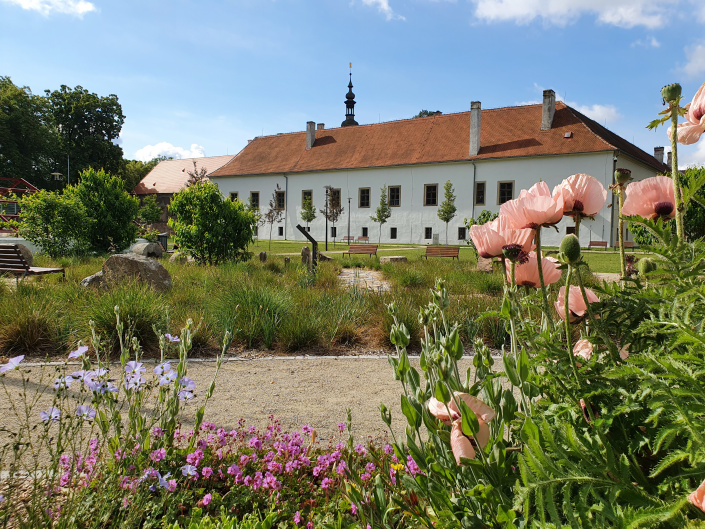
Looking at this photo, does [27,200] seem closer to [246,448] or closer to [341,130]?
[246,448]

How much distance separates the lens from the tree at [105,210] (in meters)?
15.3

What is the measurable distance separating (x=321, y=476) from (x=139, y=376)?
0.97 m

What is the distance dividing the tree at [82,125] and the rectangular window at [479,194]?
110ft

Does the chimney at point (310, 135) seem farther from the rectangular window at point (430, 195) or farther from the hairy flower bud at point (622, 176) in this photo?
the hairy flower bud at point (622, 176)

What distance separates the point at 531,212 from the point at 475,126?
32597mm

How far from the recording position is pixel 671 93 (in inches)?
55.0

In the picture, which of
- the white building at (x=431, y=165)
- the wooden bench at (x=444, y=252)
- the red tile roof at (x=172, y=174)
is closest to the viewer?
the wooden bench at (x=444, y=252)

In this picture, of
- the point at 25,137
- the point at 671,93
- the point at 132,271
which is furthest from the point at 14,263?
the point at 25,137

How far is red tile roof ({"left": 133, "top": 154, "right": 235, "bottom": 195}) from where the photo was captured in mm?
51875

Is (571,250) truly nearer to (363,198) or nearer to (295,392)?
(295,392)

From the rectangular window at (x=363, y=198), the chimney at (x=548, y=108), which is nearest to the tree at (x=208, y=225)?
the rectangular window at (x=363, y=198)

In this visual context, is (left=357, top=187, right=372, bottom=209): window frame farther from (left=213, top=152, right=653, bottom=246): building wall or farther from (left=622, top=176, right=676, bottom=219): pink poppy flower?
(left=622, top=176, right=676, bottom=219): pink poppy flower

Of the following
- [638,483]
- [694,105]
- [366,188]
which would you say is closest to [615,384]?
[638,483]

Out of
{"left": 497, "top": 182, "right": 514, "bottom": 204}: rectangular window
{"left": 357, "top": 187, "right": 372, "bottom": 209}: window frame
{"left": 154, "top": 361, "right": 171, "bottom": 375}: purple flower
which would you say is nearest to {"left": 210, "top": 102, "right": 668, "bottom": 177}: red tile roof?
{"left": 357, "top": 187, "right": 372, "bottom": 209}: window frame
